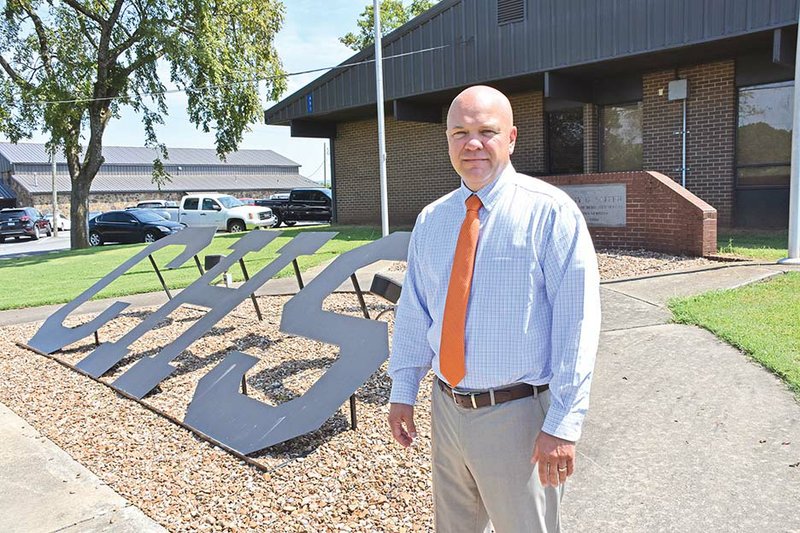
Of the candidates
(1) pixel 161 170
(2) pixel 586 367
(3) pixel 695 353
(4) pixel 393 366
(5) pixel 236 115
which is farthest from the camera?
(1) pixel 161 170

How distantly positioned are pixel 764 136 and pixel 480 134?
1283cm

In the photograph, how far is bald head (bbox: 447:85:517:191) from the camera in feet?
6.81

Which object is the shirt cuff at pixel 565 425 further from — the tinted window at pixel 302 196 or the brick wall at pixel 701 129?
the tinted window at pixel 302 196

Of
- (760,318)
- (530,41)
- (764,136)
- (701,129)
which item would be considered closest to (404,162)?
(530,41)

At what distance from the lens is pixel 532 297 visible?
2.02 m

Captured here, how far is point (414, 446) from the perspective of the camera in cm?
385

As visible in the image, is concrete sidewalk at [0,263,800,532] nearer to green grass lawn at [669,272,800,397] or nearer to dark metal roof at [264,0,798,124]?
green grass lawn at [669,272,800,397]

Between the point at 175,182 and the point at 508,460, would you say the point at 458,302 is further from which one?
the point at 175,182

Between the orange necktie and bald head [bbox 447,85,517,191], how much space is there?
0.32ft

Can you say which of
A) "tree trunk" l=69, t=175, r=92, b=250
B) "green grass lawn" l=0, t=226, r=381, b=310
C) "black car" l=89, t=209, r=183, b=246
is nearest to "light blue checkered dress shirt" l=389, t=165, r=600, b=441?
"green grass lawn" l=0, t=226, r=381, b=310

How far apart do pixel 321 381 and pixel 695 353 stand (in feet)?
9.63

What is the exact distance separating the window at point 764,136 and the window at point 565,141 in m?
3.61

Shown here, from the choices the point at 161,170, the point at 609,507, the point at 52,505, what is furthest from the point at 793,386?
the point at 161,170

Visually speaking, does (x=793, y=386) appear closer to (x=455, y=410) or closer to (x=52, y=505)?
(x=455, y=410)
